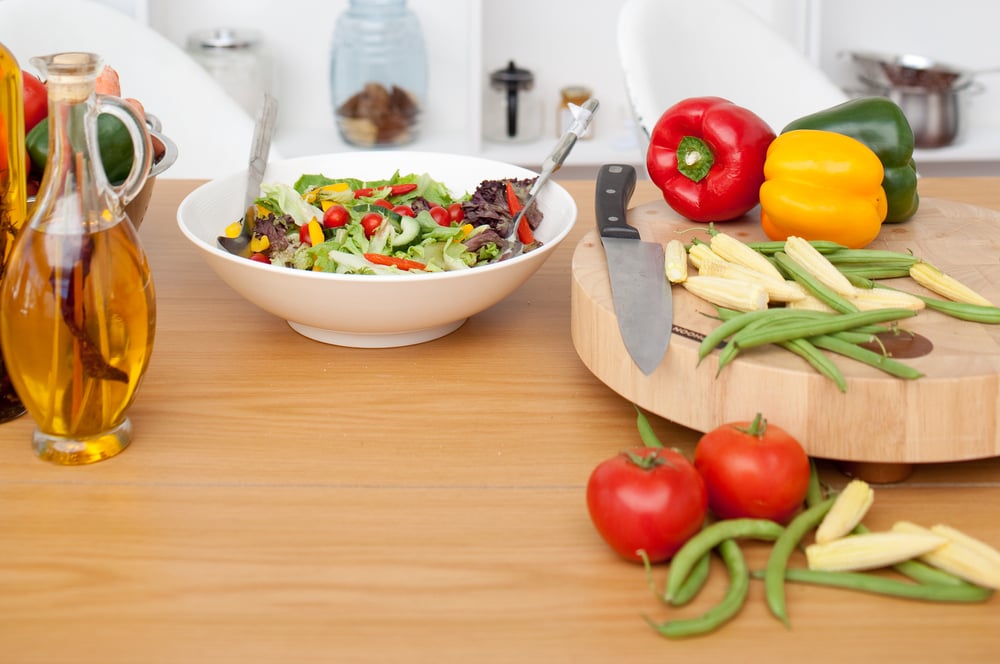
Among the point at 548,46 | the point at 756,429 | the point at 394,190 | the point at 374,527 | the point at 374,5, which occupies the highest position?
the point at 374,5

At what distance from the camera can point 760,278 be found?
122 centimetres

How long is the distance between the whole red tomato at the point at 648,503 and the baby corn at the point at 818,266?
38 centimetres

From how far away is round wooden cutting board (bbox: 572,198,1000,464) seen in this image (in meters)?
1.04

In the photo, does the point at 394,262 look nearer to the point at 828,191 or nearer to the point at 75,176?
the point at 75,176

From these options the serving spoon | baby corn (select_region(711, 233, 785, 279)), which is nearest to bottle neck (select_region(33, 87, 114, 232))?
the serving spoon

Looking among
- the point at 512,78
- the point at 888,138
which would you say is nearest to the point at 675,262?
the point at 888,138

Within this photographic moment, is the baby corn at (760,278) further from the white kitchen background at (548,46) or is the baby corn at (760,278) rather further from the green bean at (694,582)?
the white kitchen background at (548,46)

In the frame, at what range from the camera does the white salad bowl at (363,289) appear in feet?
4.14

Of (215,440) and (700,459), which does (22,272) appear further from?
(700,459)

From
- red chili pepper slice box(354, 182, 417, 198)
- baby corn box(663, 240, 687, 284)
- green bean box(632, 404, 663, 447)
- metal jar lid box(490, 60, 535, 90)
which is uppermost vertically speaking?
metal jar lid box(490, 60, 535, 90)

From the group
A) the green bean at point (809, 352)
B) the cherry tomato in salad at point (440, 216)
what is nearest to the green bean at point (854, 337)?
the green bean at point (809, 352)

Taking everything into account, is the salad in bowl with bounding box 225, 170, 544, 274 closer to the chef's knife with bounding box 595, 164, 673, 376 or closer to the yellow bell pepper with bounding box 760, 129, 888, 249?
the chef's knife with bounding box 595, 164, 673, 376

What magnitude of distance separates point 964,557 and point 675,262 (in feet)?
1.67

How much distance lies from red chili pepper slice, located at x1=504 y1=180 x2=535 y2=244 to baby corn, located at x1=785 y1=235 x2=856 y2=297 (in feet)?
1.18
